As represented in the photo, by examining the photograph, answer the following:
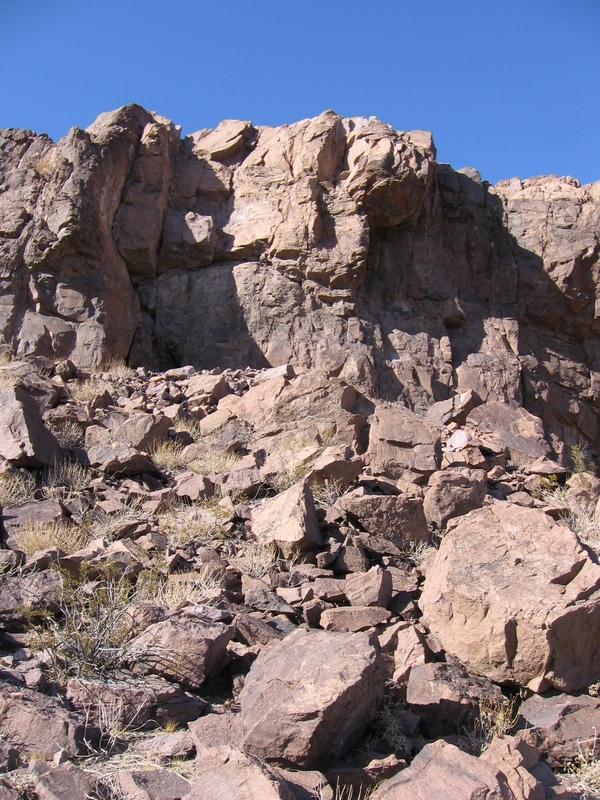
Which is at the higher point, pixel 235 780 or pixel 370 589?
pixel 370 589

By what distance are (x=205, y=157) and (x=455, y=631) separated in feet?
42.5

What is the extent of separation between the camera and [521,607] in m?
A: 4.33

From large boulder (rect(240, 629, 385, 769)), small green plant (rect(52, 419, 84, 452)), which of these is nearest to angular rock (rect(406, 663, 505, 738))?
large boulder (rect(240, 629, 385, 769))

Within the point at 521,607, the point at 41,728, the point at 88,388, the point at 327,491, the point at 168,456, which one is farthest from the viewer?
the point at 88,388

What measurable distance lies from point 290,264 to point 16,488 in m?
8.15

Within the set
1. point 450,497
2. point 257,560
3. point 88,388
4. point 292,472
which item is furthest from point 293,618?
point 88,388

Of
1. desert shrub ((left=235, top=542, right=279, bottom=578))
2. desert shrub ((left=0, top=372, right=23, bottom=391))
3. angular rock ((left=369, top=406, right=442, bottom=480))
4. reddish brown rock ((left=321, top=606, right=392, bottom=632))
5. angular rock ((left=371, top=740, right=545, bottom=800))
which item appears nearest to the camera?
angular rock ((left=371, top=740, right=545, bottom=800))

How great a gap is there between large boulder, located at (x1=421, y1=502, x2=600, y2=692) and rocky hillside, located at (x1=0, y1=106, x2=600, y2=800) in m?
0.02

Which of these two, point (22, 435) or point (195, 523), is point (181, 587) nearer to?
point (195, 523)

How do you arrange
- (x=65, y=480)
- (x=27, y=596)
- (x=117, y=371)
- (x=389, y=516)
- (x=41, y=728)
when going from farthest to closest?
1. (x=117, y=371)
2. (x=65, y=480)
3. (x=389, y=516)
4. (x=27, y=596)
5. (x=41, y=728)

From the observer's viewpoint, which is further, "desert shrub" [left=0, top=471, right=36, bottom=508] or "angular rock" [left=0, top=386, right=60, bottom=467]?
"angular rock" [left=0, top=386, right=60, bottom=467]

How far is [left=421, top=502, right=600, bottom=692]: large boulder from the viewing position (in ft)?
14.1

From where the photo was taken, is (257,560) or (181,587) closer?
(181,587)

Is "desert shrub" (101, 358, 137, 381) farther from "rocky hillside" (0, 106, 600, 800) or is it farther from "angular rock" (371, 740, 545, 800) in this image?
"angular rock" (371, 740, 545, 800)
